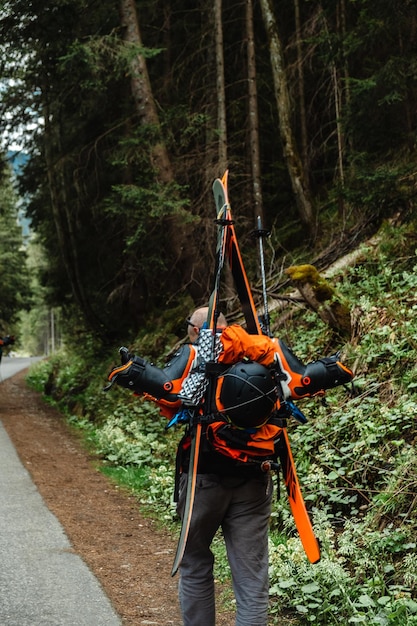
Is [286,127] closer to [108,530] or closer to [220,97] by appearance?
[220,97]

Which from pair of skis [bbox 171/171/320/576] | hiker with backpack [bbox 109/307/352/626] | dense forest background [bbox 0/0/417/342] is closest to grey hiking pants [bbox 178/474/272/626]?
hiker with backpack [bbox 109/307/352/626]

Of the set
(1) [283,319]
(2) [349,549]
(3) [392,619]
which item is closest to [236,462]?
(3) [392,619]

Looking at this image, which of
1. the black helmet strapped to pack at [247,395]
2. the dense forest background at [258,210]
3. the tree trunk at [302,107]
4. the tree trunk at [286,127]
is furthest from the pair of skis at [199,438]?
the tree trunk at [302,107]

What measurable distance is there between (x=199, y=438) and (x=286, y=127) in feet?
37.4

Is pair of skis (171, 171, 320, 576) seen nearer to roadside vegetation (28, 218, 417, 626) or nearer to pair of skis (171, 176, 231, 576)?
pair of skis (171, 176, 231, 576)

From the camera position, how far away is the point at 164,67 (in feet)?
54.3

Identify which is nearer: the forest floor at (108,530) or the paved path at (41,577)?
the paved path at (41,577)

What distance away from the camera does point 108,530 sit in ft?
24.0

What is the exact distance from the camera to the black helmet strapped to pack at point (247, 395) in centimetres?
359

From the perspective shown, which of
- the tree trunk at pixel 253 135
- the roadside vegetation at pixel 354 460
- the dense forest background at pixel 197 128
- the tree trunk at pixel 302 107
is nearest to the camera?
the roadside vegetation at pixel 354 460

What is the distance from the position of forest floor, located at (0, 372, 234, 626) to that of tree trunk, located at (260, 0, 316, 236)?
6418 mm

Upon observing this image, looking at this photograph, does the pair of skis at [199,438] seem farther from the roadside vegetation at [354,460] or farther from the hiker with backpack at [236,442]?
the roadside vegetation at [354,460]

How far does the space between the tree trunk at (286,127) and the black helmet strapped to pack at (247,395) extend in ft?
34.9

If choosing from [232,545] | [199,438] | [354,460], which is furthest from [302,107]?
[232,545]
